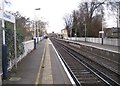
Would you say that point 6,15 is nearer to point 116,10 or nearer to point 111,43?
point 111,43

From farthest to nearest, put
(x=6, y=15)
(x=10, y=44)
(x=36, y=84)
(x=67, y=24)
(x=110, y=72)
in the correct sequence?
1. (x=67, y=24)
2. (x=110, y=72)
3. (x=10, y=44)
4. (x=6, y=15)
5. (x=36, y=84)

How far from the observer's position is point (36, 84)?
10609 millimetres

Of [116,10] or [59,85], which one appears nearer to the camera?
[59,85]

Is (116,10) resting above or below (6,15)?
above

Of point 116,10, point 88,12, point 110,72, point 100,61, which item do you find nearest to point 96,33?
point 88,12

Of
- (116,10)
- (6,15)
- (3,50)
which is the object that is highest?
(116,10)

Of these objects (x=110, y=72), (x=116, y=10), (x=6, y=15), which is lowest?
(x=110, y=72)

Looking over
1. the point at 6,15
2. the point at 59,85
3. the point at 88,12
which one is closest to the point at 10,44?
the point at 6,15

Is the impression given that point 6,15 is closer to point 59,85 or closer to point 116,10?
point 59,85

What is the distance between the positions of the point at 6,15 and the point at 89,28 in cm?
6910

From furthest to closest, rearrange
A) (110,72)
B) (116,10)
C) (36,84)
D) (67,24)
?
(67,24), (116,10), (110,72), (36,84)

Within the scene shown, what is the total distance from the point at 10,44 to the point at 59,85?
16.0 ft

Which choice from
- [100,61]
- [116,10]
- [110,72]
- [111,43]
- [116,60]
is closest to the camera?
[110,72]

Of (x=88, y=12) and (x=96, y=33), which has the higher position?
(x=88, y=12)
